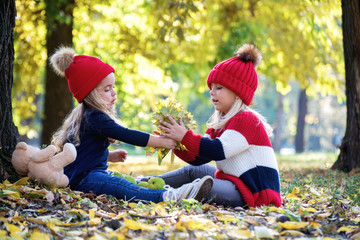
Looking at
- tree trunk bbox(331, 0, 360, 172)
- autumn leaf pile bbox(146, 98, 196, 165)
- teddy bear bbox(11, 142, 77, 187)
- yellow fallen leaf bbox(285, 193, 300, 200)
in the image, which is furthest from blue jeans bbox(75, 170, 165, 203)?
tree trunk bbox(331, 0, 360, 172)

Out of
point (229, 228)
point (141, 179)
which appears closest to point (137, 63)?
point (141, 179)

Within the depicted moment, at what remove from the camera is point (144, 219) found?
2930mm

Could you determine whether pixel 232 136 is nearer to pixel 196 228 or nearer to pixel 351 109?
pixel 196 228

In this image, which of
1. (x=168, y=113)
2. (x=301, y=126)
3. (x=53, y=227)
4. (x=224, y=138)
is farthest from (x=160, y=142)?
(x=301, y=126)

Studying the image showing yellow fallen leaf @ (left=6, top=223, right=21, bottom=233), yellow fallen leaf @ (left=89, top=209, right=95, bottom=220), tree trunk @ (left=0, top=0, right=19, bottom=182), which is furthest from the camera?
tree trunk @ (left=0, top=0, right=19, bottom=182)

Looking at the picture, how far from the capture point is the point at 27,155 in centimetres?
358

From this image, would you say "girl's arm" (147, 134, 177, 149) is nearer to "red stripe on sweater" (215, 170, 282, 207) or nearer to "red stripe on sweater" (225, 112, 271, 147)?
"red stripe on sweater" (225, 112, 271, 147)

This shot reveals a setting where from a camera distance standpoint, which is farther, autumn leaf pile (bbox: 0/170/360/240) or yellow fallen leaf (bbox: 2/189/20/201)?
yellow fallen leaf (bbox: 2/189/20/201)

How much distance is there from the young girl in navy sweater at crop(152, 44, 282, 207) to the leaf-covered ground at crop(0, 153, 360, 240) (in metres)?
0.20

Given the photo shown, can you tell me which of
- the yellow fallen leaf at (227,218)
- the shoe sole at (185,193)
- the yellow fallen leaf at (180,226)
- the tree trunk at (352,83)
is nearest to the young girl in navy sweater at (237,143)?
the shoe sole at (185,193)

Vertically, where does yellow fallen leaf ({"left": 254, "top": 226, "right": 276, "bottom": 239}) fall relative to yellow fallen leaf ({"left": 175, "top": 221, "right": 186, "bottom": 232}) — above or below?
above

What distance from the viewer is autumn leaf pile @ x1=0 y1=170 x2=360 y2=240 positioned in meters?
2.56

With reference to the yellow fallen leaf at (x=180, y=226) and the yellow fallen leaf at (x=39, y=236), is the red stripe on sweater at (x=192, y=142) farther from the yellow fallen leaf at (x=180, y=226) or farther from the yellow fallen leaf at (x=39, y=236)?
the yellow fallen leaf at (x=39, y=236)

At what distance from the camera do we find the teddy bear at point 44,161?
3541mm
